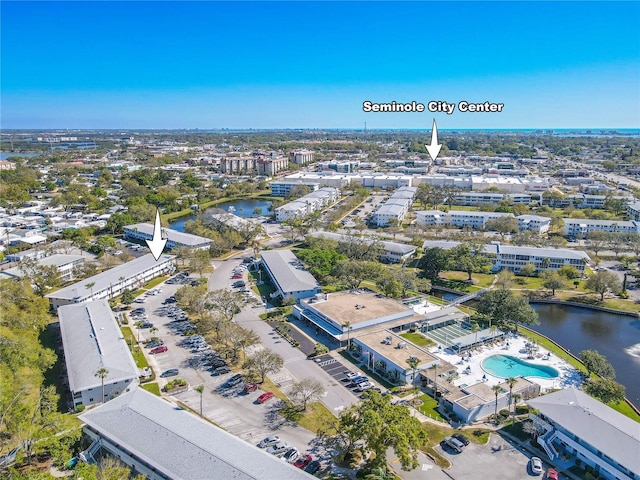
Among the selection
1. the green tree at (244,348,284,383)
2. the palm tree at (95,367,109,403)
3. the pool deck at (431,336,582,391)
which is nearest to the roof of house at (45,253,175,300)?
the palm tree at (95,367,109,403)

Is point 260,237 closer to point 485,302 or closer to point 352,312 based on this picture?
point 352,312

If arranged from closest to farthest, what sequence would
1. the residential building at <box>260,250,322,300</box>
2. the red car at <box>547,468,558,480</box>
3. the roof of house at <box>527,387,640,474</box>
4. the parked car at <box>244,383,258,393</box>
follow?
the roof of house at <box>527,387,640,474</box>
the red car at <box>547,468,558,480</box>
the parked car at <box>244,383,258,393</box>
the residential building at <box>260,250,322,300</box>

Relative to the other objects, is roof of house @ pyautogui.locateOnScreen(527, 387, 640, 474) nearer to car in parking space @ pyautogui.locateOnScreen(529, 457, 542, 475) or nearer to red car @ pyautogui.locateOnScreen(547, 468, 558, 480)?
red car @ pyautogui.locateOnScreen(547, 468, 558, 480)

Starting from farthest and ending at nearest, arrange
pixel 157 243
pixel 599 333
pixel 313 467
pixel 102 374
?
pixel 157 243 → pixel 599 333 → pixel 102 374 → pixel 313 467

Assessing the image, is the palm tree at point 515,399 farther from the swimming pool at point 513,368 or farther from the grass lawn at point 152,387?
the grass lawn at point 152,387

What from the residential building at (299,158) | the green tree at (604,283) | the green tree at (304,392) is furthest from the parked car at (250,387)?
the residential building at (299,158)

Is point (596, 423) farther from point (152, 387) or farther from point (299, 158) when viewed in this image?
point (299, 158)

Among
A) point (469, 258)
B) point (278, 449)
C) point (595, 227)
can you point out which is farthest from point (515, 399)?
point (595, 227)
